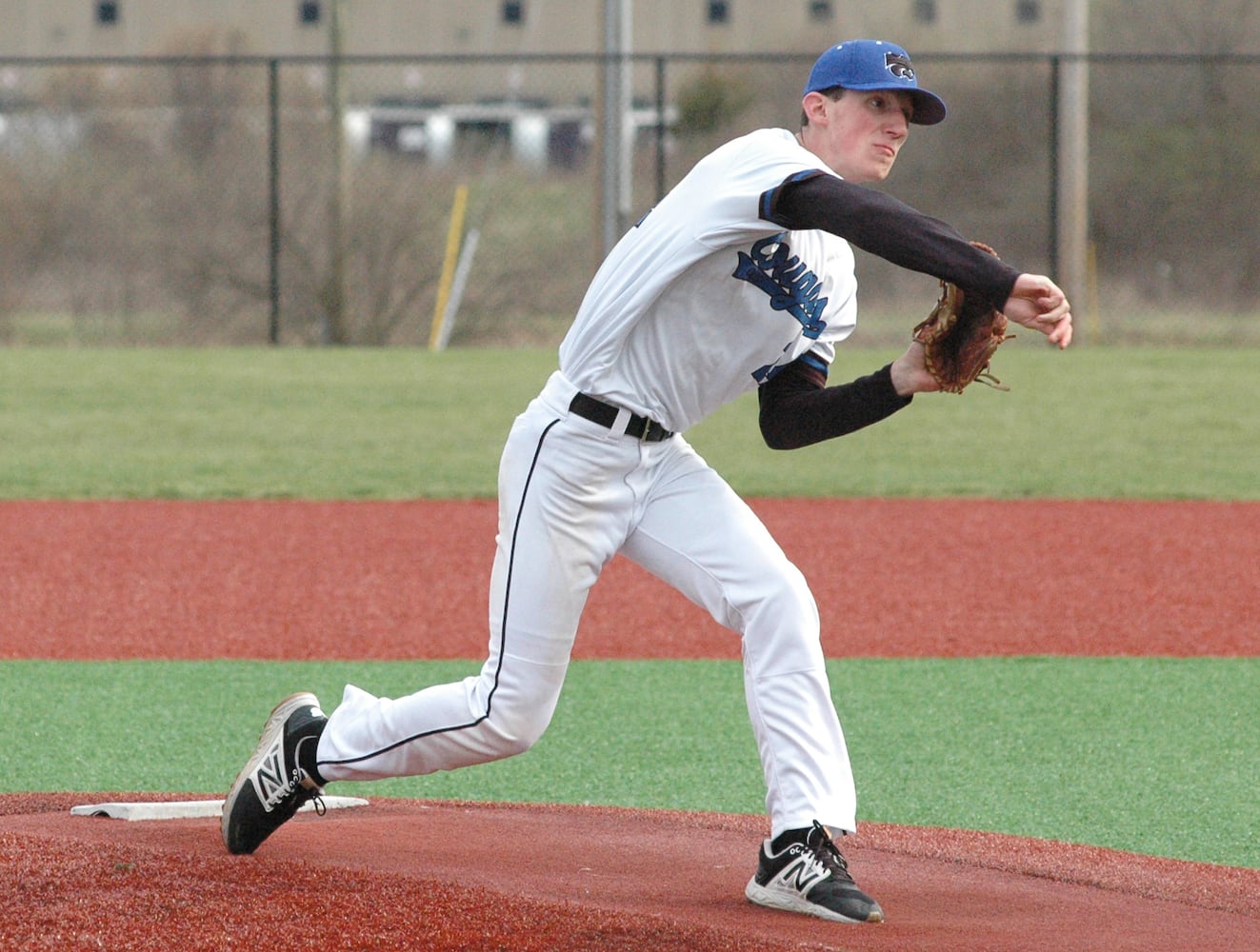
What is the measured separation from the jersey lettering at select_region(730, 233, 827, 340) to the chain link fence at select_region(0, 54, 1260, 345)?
13.7 meters

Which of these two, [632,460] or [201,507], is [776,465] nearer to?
[201,507]

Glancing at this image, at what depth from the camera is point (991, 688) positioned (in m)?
6.43

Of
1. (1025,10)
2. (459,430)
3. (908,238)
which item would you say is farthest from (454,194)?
(1025,10)

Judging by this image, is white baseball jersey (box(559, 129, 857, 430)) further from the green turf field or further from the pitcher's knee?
the green turf field

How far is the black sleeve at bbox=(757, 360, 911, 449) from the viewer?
4.02 metres

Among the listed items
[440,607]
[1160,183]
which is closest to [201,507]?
[440,607]

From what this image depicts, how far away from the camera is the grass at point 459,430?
11.4 metres

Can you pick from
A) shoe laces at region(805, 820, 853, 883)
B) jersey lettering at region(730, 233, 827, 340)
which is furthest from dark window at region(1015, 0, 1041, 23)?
shoe laces at region(805, 820, 853, 883)

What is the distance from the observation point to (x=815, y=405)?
411cm

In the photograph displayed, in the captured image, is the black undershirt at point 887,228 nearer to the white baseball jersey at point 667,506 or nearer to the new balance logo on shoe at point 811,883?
the white baseball jersey at point 667,506

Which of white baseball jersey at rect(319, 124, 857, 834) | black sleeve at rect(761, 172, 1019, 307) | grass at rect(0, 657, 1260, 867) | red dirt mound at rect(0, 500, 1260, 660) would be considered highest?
black sleeve at rect(761, 172, 1019, 307)

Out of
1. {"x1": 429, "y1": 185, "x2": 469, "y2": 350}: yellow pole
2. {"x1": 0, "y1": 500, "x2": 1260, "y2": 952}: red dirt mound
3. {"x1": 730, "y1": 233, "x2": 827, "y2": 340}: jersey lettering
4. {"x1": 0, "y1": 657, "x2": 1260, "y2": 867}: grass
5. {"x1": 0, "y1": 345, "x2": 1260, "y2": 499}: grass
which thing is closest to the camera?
{"x1": 0, "y1": 500, "x2": 1260, "y2": 952}: red dirt mound

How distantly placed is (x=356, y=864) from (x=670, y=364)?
4.37 feet

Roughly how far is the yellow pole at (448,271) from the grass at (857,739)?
1290 cm
